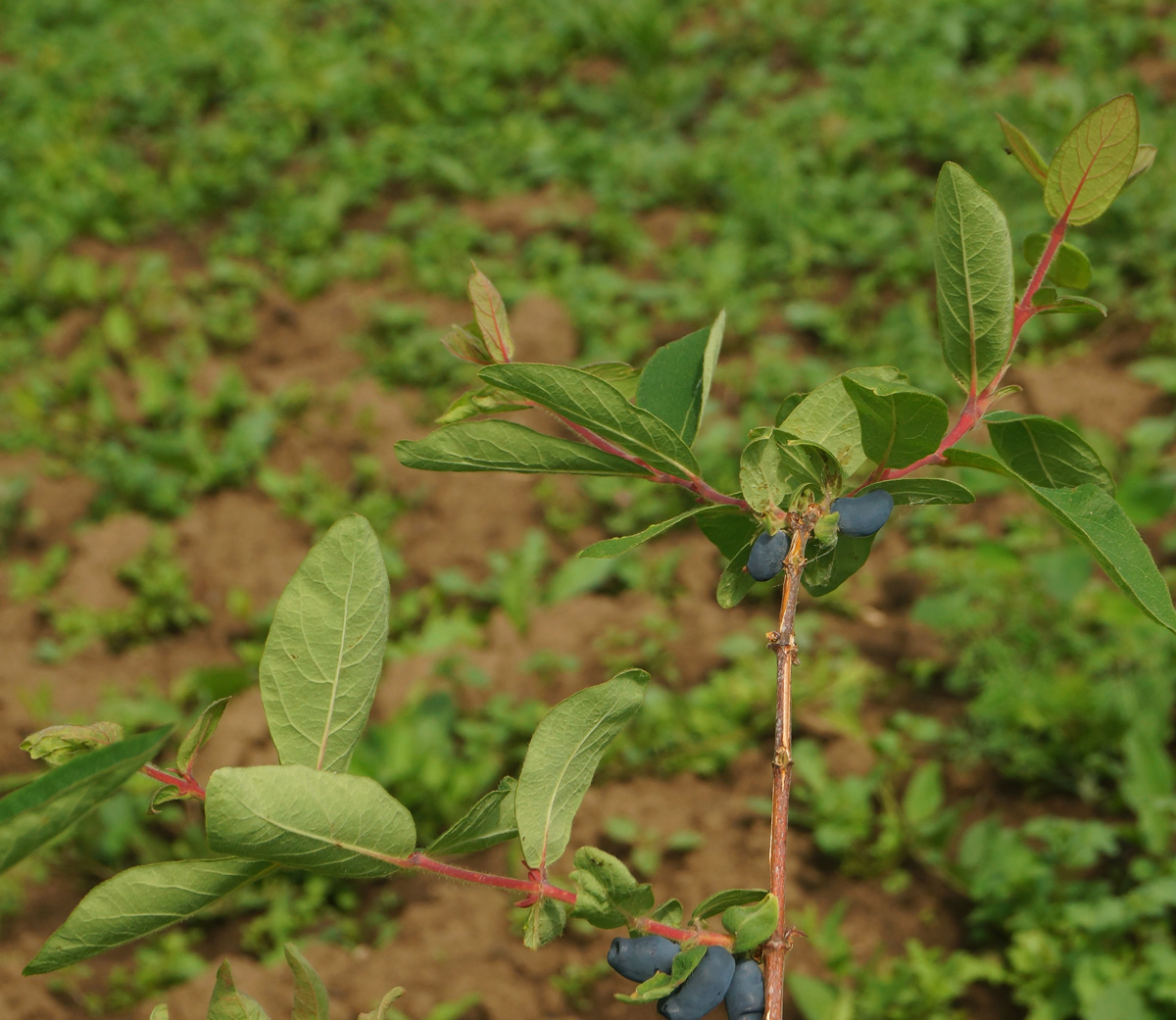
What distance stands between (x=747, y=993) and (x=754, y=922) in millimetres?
66

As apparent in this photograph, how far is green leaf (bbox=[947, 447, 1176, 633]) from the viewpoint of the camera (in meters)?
0.65

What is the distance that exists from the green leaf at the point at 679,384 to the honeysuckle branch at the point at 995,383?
157 mm

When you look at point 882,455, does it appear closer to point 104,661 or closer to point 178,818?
point 178,818

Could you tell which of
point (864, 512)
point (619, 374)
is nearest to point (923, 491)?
point (864, 512)

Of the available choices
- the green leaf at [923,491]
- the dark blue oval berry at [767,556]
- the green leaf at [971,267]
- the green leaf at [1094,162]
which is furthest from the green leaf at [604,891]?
the green leaf at [1094,162]

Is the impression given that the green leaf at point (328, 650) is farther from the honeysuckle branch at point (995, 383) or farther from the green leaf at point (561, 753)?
the honeysuckle branch at point (995, 383)

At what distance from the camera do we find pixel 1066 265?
2.64 feet

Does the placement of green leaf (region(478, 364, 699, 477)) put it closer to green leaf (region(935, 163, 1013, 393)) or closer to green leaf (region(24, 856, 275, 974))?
green leaf (region(935, 163, 1013, 393))

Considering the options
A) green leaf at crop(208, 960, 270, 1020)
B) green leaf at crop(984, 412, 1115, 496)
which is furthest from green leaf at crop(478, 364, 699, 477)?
green leaf at crop(208, 960, 270, 1020)

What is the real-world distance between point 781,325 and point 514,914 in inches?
90.5

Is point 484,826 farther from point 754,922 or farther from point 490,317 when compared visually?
point 490,317

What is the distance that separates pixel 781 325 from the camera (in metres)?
3.88

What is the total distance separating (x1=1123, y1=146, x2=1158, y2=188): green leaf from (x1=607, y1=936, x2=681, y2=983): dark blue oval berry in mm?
620

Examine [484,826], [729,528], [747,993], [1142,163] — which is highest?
[1142,163]
